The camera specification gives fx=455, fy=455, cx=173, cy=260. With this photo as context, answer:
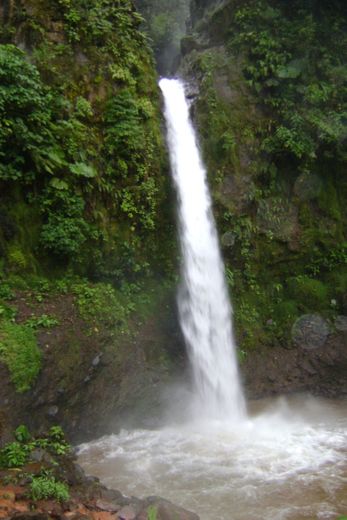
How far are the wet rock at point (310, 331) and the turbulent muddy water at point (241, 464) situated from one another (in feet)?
5.81

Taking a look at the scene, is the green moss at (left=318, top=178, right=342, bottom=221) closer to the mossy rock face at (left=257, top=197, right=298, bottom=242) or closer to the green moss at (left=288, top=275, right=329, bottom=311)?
the mossy rock face at (left=257, top=197, right=298, bottom=242)

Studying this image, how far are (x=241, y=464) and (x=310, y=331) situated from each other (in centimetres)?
454

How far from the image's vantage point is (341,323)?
10.7m

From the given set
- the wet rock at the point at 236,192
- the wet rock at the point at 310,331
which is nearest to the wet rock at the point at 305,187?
the wet rock at the point at 236,192

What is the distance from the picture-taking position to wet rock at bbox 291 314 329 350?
1053 centimetres

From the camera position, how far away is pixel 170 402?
29.5 ft

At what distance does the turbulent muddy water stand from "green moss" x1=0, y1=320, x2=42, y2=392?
1619mm

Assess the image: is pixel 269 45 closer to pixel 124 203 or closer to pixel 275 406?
pixel 124 203

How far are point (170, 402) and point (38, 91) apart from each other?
6.30 m

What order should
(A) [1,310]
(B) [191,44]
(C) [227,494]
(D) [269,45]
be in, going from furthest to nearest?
(B) [191,44] < (D) [269,45] < (A) [1,310] < (C) [227,494]

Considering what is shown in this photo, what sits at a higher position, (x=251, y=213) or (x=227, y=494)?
(x=251, y=213)

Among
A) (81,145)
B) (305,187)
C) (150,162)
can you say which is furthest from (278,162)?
(81,145)

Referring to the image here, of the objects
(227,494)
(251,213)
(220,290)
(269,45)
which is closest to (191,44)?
(269,45)

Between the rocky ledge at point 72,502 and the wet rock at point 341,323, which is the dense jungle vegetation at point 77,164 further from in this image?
the wet rock at point 341,323
